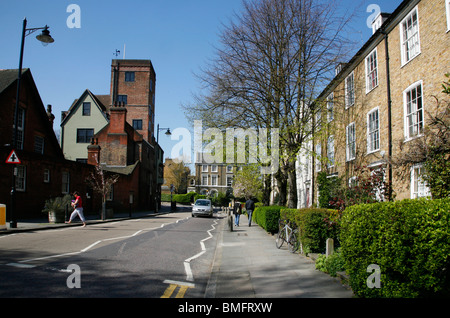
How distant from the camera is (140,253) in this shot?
9141 millimetres

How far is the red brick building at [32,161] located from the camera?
20.1 m

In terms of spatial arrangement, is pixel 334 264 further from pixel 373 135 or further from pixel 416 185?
pixel 373 135

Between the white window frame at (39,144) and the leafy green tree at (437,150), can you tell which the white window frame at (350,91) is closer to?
the leafy green tree at (437,150)

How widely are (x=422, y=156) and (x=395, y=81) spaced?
4483 millimetres

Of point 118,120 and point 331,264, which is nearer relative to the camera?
point 331,264

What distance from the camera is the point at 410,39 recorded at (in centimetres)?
1305

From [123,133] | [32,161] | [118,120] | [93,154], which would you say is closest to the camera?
[32,161]

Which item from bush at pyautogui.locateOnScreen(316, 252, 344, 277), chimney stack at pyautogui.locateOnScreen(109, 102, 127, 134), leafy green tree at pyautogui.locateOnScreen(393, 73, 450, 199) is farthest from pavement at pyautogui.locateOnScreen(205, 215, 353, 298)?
chimney stack at pyautogui.locateOnScreen(109, 102, 127, 134)

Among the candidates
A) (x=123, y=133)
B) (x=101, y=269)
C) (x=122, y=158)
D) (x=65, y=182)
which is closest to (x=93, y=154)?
(x=65, y=182)

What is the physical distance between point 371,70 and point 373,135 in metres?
3.24

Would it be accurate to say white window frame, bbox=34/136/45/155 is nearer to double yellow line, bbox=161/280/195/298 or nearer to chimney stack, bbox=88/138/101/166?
chimney stack, bbox=88/138/101/166

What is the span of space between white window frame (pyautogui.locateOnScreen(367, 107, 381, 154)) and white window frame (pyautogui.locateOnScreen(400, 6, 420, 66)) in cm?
270

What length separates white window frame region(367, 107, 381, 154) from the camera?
50.3 ft
